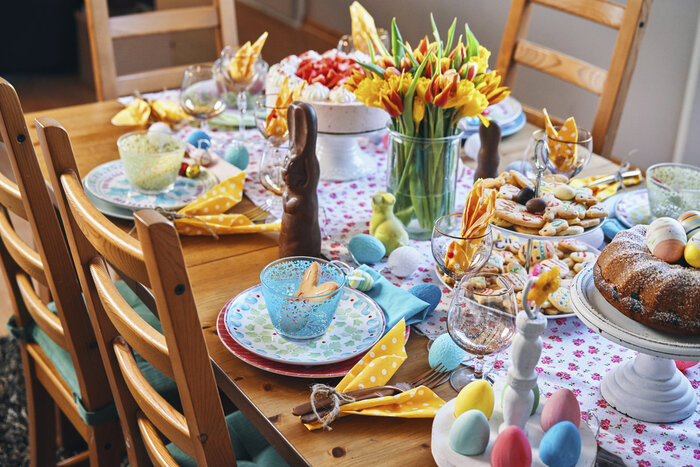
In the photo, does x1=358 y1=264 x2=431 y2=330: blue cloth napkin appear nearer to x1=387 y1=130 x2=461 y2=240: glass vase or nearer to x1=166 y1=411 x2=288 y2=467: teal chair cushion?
x1=387 y1=130 x2=461 y2=240: glass vase

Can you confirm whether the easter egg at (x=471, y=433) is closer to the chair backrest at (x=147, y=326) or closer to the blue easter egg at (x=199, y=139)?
the chair backrest at (x=147, y=326)

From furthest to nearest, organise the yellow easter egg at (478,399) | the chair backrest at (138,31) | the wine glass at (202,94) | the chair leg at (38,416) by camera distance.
Result: the chair backrest at (138,31) → the wine glass at (202,94) → the chair leg at (38,416) → the yellow easter egg at (478,399)

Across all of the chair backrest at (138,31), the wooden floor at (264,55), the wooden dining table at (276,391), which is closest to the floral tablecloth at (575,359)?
the wooden dining table at (276,391)

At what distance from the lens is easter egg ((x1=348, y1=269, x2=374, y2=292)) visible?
115 centimetres

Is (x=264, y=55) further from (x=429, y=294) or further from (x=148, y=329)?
(x=148, y=329)

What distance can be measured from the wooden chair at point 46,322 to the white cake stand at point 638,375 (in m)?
0.83

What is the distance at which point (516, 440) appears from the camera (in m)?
0.75

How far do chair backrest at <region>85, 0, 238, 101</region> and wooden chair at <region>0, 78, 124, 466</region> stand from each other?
30.9 inches

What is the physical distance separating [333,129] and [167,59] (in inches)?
139

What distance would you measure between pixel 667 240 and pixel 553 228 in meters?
0.18

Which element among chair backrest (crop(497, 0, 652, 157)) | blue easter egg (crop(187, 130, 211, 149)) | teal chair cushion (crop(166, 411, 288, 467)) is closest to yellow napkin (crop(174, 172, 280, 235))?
blue easter egg (crop(187, 130, 211, 149))

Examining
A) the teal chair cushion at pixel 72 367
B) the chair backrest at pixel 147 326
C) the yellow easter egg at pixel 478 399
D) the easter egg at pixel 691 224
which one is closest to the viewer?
the chair backrest at pixel 147 326

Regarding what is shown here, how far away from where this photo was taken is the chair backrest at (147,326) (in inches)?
28.7

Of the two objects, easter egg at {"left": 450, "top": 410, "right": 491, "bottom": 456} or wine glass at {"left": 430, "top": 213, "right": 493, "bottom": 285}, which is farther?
wine glass at {"left": 430, "top": 213, "right": 493, "bottom": 285}
